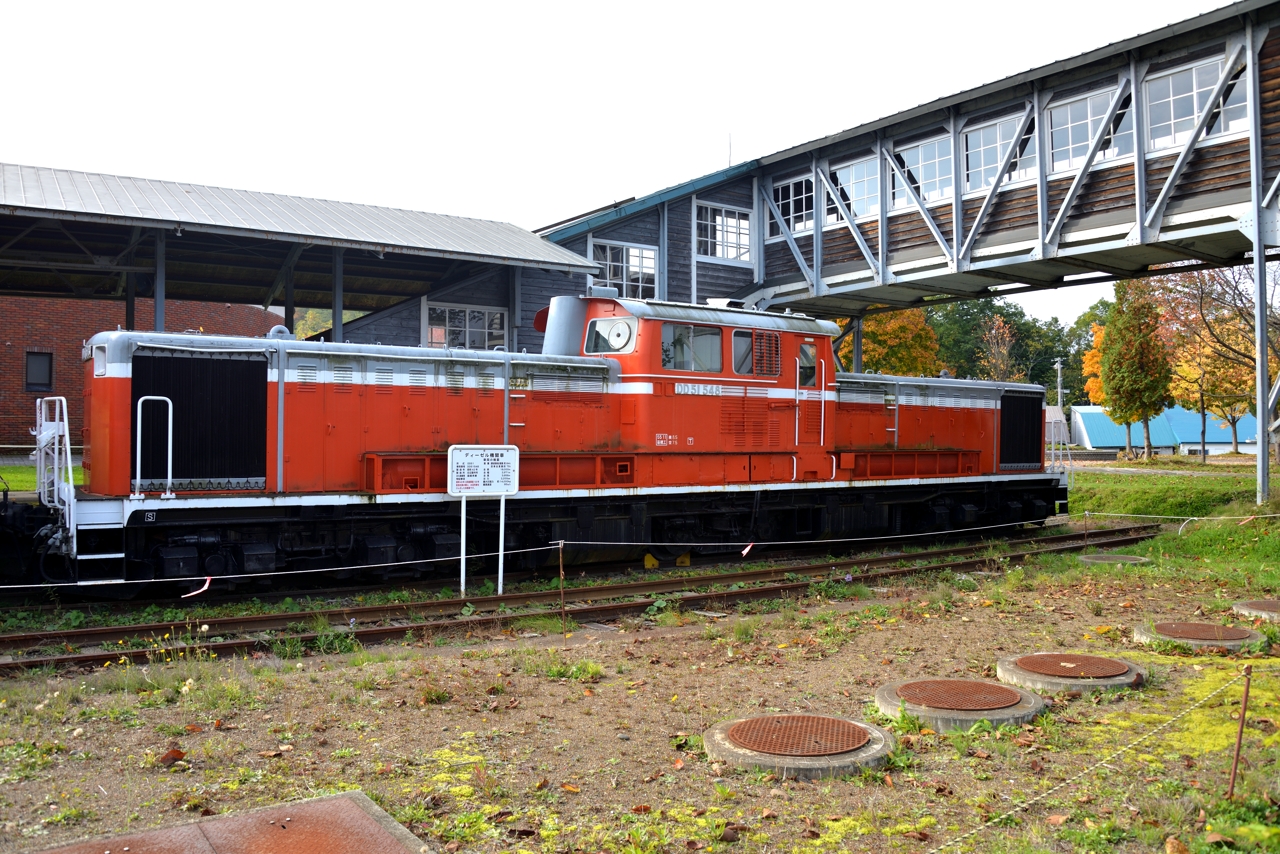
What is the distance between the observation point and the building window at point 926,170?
2014cm

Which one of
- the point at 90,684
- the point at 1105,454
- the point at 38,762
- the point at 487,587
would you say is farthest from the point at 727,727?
the point at 1105,454

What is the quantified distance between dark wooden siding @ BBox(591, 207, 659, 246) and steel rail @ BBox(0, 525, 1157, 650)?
35.2ft

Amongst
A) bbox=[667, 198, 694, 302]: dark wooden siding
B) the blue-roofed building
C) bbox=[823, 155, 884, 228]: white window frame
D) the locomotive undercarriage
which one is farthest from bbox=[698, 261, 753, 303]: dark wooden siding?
the blue-roofed building

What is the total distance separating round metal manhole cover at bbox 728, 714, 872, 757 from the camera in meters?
5.26

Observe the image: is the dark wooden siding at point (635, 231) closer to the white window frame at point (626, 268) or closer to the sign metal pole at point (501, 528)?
the white window frame at point (626, 268)

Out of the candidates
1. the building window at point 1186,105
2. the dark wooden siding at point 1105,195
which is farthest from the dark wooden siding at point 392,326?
the building window at point 1186,105

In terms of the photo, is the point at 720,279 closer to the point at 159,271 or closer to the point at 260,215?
the point at 260,215

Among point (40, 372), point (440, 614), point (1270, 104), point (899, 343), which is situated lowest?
point (440, 614)

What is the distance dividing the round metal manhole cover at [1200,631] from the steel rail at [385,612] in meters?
5.37

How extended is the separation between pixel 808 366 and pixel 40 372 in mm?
25774

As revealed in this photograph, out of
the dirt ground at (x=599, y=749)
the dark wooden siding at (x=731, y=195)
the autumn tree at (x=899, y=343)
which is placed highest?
the dark wooden siding at (x=731, y=195)

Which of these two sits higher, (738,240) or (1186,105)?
(1186,105)

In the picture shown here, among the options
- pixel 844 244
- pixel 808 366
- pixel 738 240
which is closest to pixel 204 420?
pixel 808 366

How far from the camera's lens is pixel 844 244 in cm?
2208
